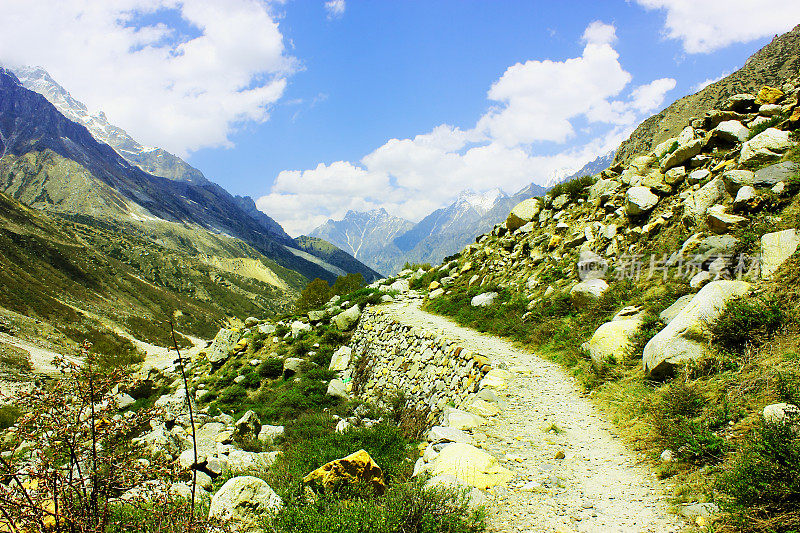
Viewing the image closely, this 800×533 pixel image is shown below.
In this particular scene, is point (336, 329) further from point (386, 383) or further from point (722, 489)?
point (722, 489)

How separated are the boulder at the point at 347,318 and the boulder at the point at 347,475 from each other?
15.8 meters

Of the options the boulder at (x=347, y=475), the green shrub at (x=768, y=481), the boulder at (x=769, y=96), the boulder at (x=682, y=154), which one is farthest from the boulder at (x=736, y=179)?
the boulder at (x=347, y=475)

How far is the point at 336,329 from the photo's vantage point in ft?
Result: 69.5

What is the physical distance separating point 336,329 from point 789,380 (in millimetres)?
18961

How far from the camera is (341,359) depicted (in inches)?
715

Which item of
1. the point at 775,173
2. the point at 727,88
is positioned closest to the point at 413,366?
the point at 775,173

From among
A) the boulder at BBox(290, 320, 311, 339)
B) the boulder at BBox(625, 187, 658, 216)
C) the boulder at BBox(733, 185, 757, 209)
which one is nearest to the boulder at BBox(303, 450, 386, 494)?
the boulder at BBox(733, 185, 757, 209)

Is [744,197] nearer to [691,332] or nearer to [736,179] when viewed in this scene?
[736,179]

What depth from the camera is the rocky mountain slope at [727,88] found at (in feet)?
232

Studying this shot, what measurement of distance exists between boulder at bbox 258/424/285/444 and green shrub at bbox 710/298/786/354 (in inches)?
407

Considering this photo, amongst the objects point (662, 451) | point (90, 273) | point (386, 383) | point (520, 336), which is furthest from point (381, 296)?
point (90, 273)

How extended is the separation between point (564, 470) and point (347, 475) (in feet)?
10.7

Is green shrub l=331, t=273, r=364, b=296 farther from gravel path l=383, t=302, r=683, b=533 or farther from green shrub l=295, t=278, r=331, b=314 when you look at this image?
gravel path l=383, t=302, r=683, b=533

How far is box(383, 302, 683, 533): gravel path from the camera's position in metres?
4.19
